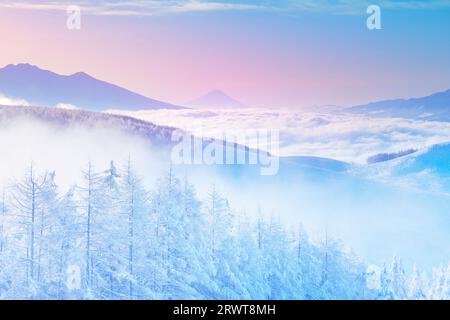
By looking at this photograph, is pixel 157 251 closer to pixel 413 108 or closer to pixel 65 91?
pixel 65 91

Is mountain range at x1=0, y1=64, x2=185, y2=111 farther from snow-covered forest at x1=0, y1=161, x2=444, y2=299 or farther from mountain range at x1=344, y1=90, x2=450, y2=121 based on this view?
mountain range at x1=344, y1=90, x2=450, y2=121

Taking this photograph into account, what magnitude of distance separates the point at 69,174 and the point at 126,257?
1.21 metres

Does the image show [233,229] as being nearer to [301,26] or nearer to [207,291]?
[207,291]

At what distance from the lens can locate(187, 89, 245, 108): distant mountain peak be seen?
32.9ft

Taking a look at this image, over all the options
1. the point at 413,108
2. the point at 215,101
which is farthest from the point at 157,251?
the point at 413,108

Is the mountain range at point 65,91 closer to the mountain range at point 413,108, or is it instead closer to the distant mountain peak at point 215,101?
the distant mountain peak at point 215,101

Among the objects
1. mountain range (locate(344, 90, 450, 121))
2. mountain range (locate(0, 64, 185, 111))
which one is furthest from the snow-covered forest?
mountain range (locate(344, 90, 450, 121))

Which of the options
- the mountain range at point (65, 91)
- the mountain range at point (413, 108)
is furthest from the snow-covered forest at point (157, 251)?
the mountain range at point (413, 108)

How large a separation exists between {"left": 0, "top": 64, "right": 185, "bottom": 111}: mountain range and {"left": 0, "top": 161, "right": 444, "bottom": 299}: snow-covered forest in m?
0.97

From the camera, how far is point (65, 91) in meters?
9.77

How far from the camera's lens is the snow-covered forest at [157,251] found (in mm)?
8939

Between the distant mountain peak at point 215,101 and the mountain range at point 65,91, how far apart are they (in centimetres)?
64

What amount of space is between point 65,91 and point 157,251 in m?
2.37

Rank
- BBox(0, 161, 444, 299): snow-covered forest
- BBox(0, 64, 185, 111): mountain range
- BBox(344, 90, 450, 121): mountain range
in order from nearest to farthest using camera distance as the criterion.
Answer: BBox(0, 161, 444, 299): snow-covered forest, BBox(0, 64, 185, 111): mountain range, BBox(344, 90, 450, 121): mountain range
